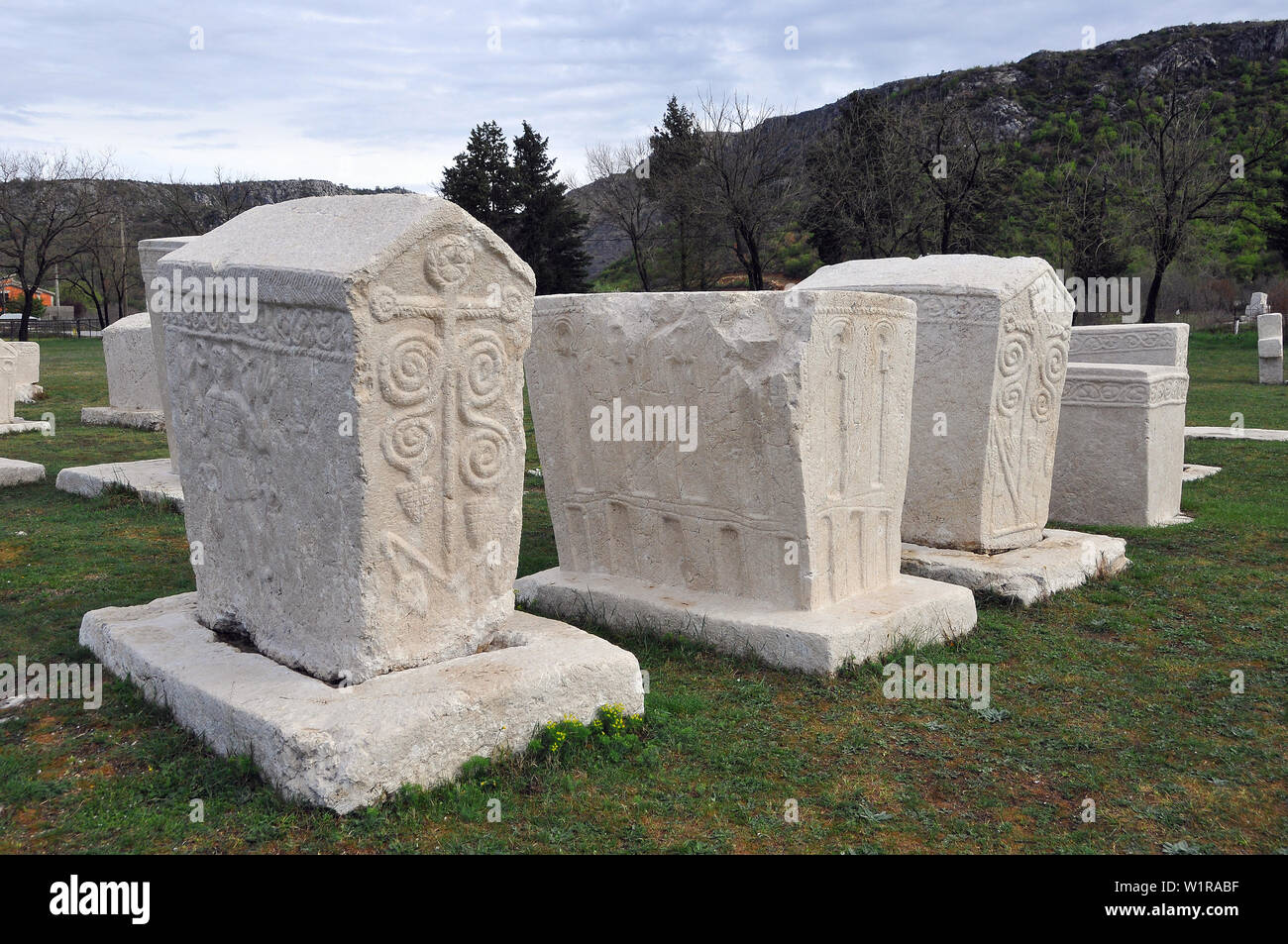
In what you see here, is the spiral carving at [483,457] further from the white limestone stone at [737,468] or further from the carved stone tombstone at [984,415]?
the carved stone tombstone at [984,415]

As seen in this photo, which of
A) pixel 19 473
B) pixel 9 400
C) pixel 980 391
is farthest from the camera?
pixel 9 400

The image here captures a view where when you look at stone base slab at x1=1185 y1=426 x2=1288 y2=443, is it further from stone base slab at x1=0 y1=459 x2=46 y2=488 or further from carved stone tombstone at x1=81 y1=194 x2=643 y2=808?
stone base slab at x1=0 y1=459 x2=46 y2=488

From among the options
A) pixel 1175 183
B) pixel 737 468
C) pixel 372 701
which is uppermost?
pixel 1175 183

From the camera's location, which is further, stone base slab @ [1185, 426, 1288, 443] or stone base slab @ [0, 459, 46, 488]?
stone base slab @ [1185, 426, 1288, 443]

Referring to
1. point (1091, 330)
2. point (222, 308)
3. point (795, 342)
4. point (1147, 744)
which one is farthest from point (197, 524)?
point (1091, 330)

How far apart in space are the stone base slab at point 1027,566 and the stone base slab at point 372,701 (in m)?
2.35

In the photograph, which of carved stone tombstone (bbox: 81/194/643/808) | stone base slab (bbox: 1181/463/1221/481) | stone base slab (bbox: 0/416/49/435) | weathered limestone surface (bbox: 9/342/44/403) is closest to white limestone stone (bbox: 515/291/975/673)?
carved stone tombstone (bbox: 81/194/643/808)

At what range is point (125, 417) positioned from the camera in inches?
452

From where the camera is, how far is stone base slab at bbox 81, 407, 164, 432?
446 inches

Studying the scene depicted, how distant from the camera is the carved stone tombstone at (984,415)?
5160mm

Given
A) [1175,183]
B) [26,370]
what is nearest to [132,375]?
[26,370]

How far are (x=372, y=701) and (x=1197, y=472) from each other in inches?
322

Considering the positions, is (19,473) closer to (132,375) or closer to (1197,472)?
(132,375)

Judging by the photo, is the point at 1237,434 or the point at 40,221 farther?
the point at 40,221
